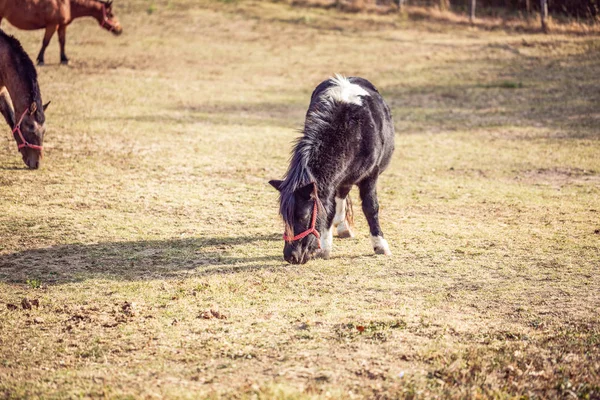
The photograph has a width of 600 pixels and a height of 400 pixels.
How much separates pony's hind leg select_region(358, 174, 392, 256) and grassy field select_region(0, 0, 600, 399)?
21 centimetres

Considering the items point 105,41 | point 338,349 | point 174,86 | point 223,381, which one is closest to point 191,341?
point 223,381

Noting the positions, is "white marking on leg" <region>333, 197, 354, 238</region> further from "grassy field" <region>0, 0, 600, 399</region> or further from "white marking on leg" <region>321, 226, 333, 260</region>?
"white marking on leg" <region>321, 226, 333, 260</region>

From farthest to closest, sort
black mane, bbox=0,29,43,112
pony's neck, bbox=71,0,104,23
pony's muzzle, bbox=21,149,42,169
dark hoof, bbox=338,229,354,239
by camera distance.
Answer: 1. pony's neck, bbox=71,0,104,23
2. pony's muzzle, bbox=21,149,42,169
3. black mane, bbox=0,29,43,112
4. dark hoof, bbox=338,229,354,239

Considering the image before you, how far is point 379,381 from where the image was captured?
163 inches

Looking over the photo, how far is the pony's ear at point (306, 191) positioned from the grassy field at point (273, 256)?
80cm

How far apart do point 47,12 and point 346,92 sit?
421 inches

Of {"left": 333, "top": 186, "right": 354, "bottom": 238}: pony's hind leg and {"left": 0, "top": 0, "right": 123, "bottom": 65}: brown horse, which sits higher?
{"left": 0, "top": 0, "right": 123, "bottom": 65}: brown horse

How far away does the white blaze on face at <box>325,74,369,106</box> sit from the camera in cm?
622

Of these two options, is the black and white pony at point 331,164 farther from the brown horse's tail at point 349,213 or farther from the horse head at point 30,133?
the horse head at point 30,133

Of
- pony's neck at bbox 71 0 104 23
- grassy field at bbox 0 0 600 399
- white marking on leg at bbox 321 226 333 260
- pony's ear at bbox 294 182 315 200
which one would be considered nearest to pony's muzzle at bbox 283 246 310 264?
grassy field at bbox 0 0 600 399

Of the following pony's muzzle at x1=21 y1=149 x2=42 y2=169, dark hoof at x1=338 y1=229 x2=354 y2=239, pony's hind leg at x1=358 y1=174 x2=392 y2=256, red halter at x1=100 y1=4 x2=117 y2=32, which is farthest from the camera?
red halter at x1=100 y1=4 x2=117 y2=32

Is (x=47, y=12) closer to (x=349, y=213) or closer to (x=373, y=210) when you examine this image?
(x=349, y=213)

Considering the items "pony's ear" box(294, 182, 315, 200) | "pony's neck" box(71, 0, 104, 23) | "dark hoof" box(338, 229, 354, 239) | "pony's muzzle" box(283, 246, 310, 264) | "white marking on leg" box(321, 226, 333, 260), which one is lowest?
"dark hoof" box(338, 229, 354, 239)

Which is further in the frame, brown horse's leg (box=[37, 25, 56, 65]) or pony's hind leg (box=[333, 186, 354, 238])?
brown horse's leg (box=[37, 25, 56, 65])
